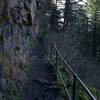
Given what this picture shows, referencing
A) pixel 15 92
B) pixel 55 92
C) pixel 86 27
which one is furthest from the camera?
pixel 86 27

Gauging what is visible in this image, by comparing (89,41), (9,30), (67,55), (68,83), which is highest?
(9,30)

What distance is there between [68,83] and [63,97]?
142 centimetres

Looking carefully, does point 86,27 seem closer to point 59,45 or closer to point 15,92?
point 59,45

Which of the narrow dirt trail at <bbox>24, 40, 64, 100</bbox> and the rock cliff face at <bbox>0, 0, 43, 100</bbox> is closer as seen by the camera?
the rock cliff face at <bbox>0, 0, 43, 100</bbox>

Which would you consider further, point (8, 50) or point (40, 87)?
point (40, 87)

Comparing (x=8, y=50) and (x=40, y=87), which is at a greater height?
(x=8, y=50)

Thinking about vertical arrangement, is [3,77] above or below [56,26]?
above

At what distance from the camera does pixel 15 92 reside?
23.7 feet

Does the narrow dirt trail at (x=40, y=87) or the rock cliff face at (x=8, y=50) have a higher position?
the rock cliff face at (x=8, y=50)

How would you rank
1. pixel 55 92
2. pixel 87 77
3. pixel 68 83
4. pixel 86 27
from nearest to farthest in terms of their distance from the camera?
pixel 55 92 → pixel 68 83 → pixel 87 77 → pixel 86 27

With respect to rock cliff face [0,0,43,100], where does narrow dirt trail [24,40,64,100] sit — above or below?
below

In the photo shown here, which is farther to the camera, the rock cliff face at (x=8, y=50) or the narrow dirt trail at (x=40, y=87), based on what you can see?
the narrow dirt trail at (x=40, y=87)

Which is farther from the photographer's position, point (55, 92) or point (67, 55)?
point (67, 55)

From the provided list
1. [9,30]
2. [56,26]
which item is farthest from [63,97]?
[56,26]
